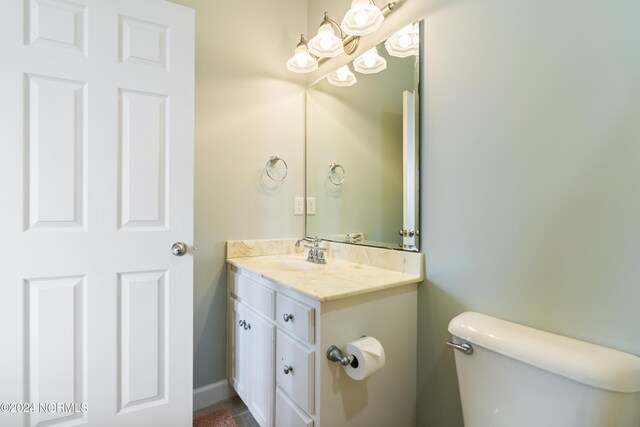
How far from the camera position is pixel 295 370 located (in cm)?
107

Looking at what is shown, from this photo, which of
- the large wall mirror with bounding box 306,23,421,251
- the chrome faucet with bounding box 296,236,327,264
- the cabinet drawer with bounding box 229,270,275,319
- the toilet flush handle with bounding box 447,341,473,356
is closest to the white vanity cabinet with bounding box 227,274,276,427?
the cabinet drawer with bounding box 229,270,275,319

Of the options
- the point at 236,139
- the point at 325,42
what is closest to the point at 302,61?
the point at 325,42

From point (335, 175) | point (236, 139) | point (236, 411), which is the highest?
point (236, 139)

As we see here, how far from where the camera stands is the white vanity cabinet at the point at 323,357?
0.97 meters

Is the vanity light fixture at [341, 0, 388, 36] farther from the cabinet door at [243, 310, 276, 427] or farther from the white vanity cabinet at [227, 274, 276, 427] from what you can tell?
the cabinet door at [243, 310, 276, 427]

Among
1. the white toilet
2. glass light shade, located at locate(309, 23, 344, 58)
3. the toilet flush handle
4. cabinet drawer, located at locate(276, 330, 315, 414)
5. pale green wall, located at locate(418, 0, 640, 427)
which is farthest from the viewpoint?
glass light shade, located at locate(309, 23, 344, 58)

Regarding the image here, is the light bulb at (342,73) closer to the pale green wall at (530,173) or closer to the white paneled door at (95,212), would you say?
the pale green wall at (530,173)

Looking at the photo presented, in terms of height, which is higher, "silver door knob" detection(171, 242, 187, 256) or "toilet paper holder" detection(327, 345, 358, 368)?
"silver door knob" detection(171, 242, 187, 256)

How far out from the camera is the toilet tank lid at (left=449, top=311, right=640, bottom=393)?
64 centimetres

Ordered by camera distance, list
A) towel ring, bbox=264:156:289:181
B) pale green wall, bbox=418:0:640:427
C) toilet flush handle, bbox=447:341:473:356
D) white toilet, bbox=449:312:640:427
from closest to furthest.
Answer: white toilet, bbox=449:312:640:427, pale green wall, bbox=418:0:640:427, toilet flush handle, bbox=447:341:473:356, towel ring, bbox=264:156:289:181

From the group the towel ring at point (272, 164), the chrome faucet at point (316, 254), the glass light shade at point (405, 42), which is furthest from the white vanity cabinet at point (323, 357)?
the glass light shade at point (405, 42)

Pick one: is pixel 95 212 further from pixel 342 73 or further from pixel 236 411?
pixel 342 73

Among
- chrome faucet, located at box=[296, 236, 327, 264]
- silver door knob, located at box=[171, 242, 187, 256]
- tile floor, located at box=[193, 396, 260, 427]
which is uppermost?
silver door knob, located at box=[171, 242, 187, 256]

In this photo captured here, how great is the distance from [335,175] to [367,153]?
0.92 ft
